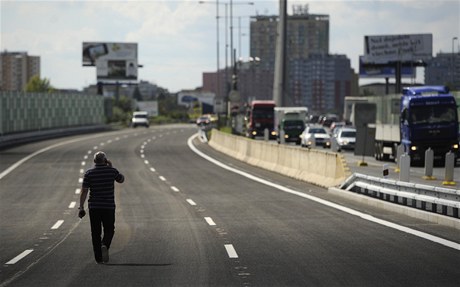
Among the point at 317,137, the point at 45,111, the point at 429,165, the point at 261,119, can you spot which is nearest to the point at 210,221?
the point at 429,165

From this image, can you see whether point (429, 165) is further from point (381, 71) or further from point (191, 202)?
point (381, 71)

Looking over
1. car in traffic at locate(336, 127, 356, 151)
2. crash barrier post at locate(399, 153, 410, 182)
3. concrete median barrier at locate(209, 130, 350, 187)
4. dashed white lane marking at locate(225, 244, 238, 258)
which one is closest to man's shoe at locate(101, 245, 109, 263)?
dashed white lane marking at locate(225, 244, 238, 258)

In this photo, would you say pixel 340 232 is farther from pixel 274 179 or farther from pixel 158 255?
pixel 274 179

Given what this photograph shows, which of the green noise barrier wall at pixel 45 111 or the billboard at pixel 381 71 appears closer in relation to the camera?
the green noise barrier wall at pixel 45 111

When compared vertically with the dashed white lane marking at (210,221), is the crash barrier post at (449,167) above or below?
above

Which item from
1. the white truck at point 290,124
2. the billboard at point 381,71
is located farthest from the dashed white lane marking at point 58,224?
the billboard at point 381,71

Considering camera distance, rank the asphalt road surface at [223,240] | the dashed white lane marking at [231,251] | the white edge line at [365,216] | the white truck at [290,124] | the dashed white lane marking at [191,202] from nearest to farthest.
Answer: the asphalt road surface at [223,240] < the dashed white lane marking at [231,251] < the white edge line at [365,216] < the dashed white lane marking at [191,202] < the white truck at [290,124]

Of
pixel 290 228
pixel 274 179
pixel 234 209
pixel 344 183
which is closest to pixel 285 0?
pixel 274 179

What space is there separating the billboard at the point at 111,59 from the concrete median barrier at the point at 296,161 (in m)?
87.8

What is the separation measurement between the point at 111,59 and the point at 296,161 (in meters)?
108

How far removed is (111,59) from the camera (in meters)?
142

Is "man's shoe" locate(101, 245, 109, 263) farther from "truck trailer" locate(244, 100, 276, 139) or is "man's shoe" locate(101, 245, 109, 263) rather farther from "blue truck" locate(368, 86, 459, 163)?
"truck trailer" locate(244, 100, 276, 139)

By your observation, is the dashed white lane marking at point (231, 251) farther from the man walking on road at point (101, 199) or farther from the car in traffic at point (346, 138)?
the car in traffic at point (346, 138)

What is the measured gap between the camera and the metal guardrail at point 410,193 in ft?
64.0
